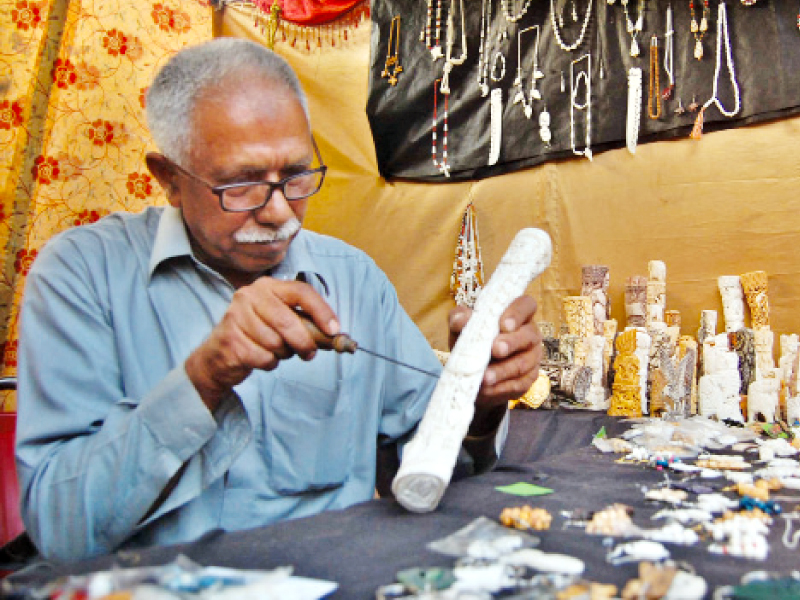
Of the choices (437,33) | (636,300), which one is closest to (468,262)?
(636,300)

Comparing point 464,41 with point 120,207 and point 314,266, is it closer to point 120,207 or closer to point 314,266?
point 120,207

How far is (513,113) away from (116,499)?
296cm

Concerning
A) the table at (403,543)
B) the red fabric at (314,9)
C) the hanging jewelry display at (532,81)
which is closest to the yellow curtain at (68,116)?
the red fabric at (314,9)

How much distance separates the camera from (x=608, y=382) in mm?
3094

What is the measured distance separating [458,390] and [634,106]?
2.41 metres

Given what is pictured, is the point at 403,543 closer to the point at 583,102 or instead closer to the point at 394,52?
the point at 583,102

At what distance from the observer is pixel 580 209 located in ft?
11.4

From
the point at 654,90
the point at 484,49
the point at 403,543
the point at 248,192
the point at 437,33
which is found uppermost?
the point at 437,33

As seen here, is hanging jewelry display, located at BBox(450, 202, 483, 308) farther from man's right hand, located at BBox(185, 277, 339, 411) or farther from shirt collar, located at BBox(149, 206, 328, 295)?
man's right hand, located at BBox(185, 277, 339, 411)

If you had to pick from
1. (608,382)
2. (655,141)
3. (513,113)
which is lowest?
(608,382)

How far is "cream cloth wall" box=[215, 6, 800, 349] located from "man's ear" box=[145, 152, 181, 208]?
2415 mm

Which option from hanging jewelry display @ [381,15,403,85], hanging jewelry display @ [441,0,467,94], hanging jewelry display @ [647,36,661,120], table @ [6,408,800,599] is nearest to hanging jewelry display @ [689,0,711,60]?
hanging jewelry display @ [647,36,661,120]

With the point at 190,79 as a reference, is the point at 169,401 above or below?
below

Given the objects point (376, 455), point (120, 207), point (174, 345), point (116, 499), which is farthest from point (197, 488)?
point (120, 207)
